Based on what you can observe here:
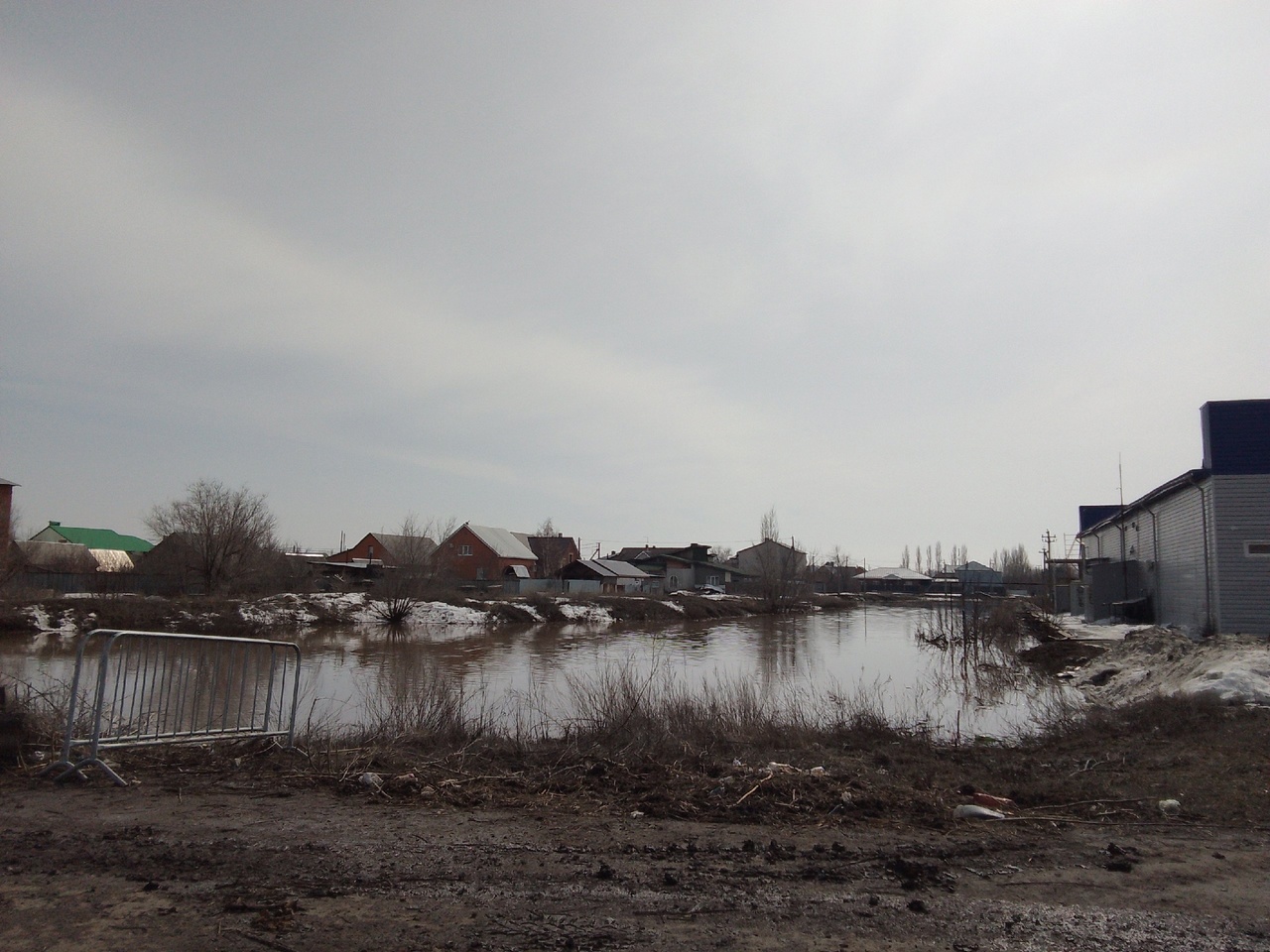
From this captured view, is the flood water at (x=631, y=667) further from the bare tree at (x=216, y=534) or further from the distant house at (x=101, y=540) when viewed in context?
the distant house at (x=101, y=540)

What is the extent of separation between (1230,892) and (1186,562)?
2190cm

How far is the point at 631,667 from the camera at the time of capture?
22500 mm

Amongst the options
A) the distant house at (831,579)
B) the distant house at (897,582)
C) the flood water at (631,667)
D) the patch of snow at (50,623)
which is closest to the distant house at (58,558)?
the patch of snow at (50,623)

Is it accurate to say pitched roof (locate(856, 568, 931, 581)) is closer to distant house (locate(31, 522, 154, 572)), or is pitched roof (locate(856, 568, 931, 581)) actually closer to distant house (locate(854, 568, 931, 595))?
distant house (locate(854, 568, 931, 595))

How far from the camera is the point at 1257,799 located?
6.79 meters

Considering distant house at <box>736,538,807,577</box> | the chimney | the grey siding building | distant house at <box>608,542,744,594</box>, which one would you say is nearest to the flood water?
the grey siding building

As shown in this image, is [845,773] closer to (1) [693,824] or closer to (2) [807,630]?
(1) [693,824]

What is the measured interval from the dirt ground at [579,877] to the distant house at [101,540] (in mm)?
87464

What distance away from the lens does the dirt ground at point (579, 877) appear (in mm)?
3967

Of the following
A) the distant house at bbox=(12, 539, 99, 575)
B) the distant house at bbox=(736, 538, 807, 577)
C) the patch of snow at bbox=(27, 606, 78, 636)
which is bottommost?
the patch of snow at bbox=(27, 606, 78, 636)

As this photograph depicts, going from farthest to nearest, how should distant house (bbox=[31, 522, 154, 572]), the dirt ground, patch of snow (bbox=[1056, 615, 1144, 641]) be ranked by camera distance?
1. distant house (bbox=[31, 522, 154, 572])
2. patch of snow (bbox=[1056, 615, 1144, 641])
3. the dirt ground

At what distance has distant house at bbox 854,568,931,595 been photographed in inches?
4225

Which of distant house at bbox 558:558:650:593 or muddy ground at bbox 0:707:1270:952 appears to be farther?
distant house at bbox 558:558:650:593

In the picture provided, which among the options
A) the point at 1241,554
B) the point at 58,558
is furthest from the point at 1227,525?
the point at 58,558
